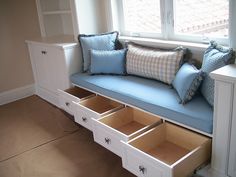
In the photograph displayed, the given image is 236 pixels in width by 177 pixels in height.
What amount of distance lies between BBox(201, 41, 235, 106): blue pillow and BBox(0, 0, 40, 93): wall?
2419 millimetres

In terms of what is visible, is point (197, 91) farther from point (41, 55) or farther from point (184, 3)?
point (41, 55)

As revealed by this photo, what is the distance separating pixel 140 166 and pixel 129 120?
0.66m

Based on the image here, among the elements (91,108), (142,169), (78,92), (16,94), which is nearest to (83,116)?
(91,108)

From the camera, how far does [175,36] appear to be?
2.47 metres

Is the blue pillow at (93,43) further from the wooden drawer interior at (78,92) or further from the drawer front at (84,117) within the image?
the drawer front at (84,117)

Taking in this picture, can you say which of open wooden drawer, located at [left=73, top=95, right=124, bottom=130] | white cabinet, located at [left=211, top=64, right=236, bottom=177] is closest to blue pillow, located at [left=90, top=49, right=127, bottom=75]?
open wooden drawer, located at [left=73, top=95, right=124, bottom=130]

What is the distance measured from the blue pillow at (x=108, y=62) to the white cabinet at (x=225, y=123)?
117 centimetres

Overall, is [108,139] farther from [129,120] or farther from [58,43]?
[58,43]

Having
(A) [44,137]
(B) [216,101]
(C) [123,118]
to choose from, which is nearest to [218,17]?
(B) [216,101]

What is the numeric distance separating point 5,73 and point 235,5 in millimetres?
2754

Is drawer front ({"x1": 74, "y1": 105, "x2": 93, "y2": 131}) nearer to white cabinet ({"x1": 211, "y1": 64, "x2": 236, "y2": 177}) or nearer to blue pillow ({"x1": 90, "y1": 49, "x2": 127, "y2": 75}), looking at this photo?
blue pillow ({"x1": 90, "y1": 49, "x2": 127, "y2": 75})

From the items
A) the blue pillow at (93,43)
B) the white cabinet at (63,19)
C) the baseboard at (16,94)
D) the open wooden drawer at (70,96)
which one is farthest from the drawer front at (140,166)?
the baseboard at (16,94)

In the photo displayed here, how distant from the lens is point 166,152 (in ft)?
6.11

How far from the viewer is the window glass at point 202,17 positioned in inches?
81.7
